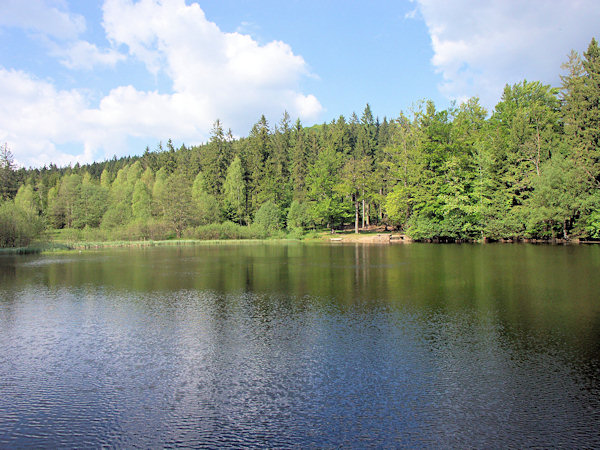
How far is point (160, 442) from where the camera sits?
21.6 feet

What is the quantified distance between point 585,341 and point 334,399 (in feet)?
25.8

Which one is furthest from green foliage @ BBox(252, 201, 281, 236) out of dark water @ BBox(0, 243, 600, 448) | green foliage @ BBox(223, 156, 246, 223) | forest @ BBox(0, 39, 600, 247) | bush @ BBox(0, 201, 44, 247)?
dark water @ BBox(0, 243, 600, 448)

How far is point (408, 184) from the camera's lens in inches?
2601

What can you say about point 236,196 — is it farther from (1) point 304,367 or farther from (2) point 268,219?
(1) point 304,367

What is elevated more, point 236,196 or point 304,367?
point 236,196

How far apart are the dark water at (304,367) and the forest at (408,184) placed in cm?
3491

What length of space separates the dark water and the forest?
34.9 m

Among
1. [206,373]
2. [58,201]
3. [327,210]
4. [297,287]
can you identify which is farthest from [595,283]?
[58,201]

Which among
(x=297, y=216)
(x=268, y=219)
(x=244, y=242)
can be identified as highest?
(x=297, y=216)

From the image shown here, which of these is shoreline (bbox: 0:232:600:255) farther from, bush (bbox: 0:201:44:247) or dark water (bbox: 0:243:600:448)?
dark water (bbox: 0:243:600:448)

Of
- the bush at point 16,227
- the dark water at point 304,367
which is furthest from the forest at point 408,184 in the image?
the dark water at point 304,367

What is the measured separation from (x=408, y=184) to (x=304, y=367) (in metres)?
60.0

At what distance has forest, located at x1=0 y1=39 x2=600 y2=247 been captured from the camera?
4797cm

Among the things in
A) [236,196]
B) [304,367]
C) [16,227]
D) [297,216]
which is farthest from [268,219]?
[304,367]
